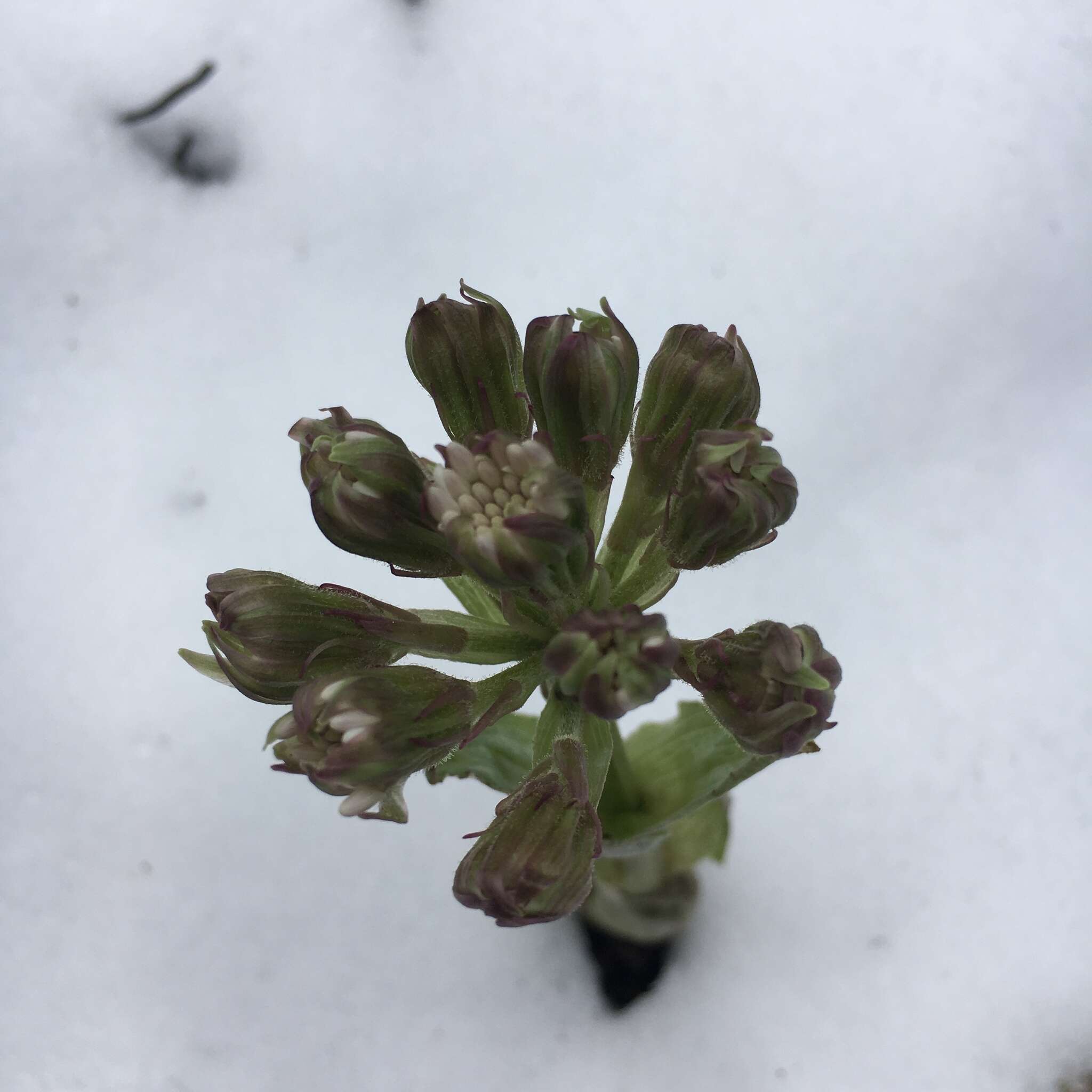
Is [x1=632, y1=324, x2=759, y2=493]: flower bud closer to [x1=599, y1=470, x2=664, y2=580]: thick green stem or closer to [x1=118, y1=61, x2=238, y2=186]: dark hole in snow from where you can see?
[x1=599, y1=470, x2=664, y2=580]: thick green stem

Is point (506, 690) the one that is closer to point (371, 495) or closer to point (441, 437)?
point (371, 495)

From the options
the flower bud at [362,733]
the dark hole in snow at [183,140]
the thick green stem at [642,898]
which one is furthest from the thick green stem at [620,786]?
the dark hole in snow at [183,140]

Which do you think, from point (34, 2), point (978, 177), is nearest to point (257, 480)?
point (34, 2)

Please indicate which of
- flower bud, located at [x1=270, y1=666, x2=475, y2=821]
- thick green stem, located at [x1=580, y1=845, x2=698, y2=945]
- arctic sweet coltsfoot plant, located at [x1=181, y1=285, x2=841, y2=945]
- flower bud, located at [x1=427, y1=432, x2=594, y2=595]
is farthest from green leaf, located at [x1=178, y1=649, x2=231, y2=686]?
thick green stem, located at [x1=580, y1=845, x2=698, y2=945]

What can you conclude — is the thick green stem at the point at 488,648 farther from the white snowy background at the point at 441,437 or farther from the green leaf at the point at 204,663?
the white snowy background at the point at 441,437

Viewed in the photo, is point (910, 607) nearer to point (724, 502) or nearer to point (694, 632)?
point (694, 632)

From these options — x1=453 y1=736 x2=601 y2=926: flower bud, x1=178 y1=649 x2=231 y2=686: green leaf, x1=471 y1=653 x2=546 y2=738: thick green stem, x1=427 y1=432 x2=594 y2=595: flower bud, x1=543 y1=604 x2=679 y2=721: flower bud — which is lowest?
x1=178 y1=649 x2=231 y2=686: green leaf
